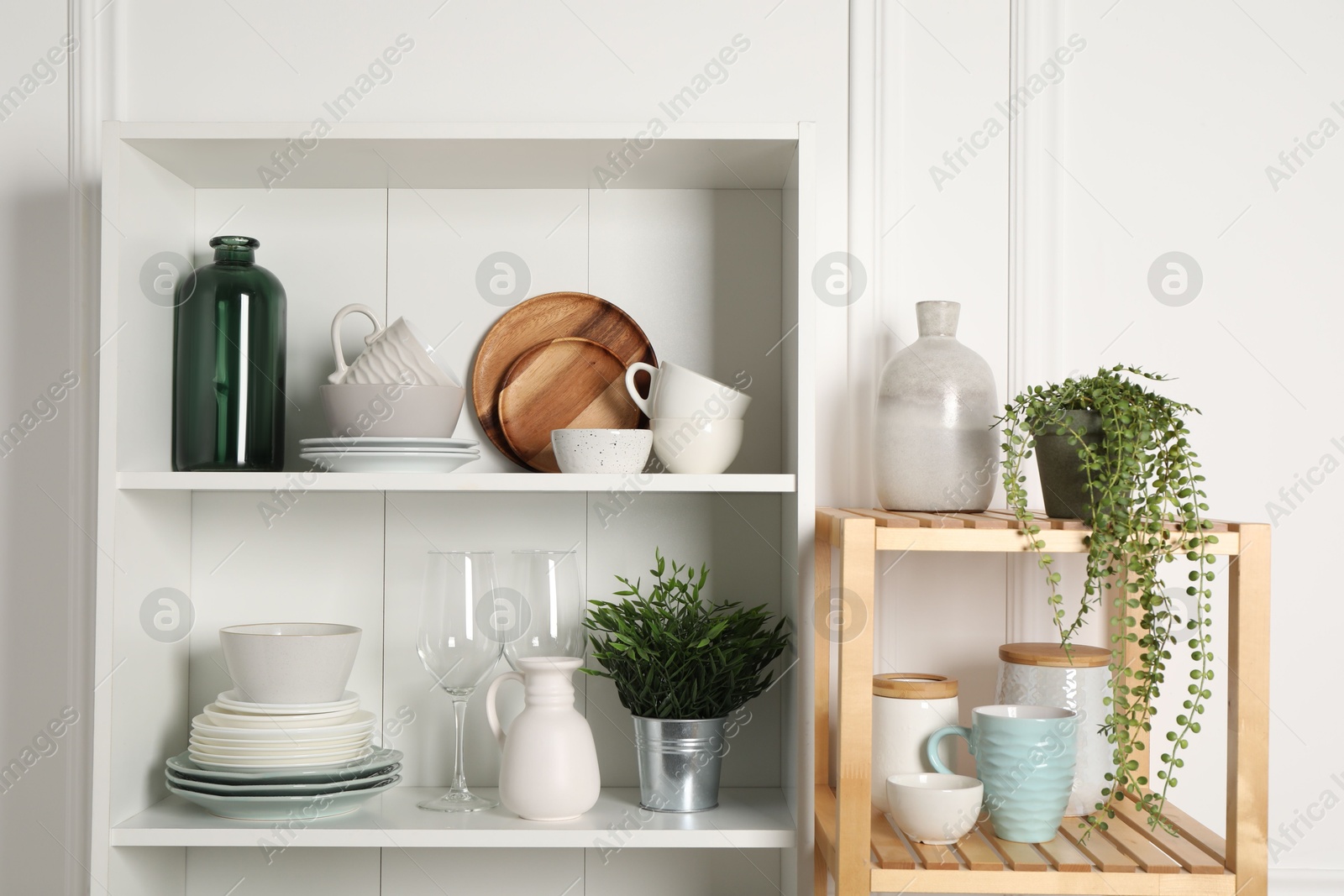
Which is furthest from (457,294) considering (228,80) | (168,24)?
(168,24)

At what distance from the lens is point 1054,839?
105 cm

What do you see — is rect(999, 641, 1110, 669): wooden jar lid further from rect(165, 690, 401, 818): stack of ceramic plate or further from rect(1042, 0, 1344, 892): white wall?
rect(165, 690, 401, 818): stack of ceramic plate

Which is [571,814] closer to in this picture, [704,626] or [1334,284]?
[704,626]

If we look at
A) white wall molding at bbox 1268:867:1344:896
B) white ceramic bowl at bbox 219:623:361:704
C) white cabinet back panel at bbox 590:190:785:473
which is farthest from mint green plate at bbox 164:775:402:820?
white wall molding at bbox 1268:867:1344:896

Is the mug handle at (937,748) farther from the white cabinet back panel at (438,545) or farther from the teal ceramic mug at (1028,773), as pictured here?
the white cabinet back panel at (438,545)

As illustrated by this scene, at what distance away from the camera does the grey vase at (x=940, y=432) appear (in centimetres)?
116

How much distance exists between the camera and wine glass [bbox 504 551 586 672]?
1.17 m

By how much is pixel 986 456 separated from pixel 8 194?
134 cm

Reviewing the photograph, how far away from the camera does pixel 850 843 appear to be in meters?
0.98

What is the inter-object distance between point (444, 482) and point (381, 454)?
0.09 meters

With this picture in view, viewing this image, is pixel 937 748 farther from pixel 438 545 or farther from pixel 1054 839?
pixel 438 545

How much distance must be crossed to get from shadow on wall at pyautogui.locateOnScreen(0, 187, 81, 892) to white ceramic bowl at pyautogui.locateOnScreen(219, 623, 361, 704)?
352 millimetres

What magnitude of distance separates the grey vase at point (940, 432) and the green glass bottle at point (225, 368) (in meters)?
0.76

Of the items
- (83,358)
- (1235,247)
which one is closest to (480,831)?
(83,358)
